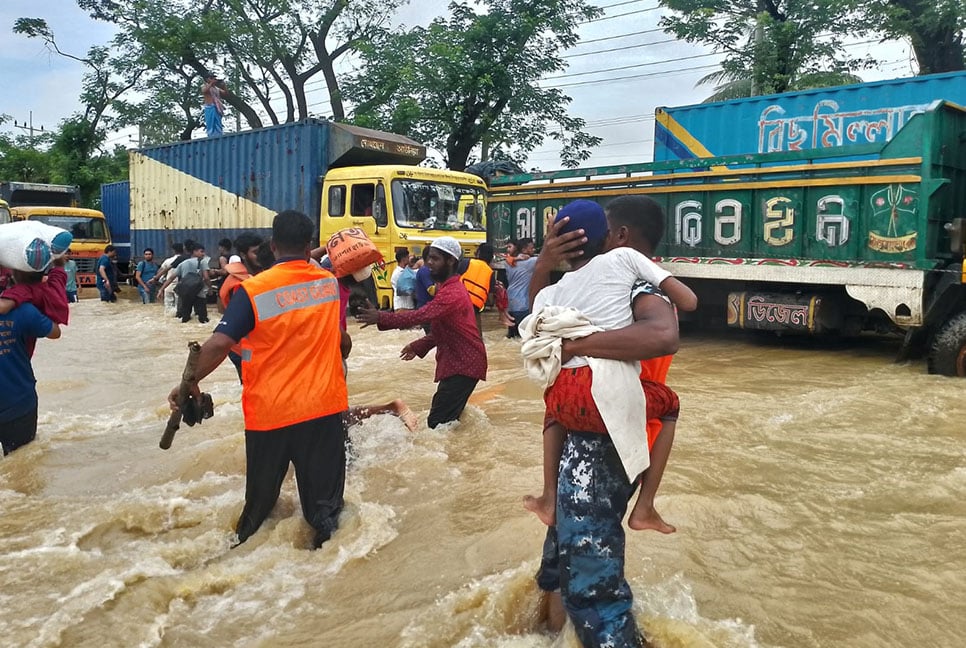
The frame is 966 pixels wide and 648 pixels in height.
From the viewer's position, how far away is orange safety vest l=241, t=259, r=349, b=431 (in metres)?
3.31

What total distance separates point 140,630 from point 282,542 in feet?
2.45

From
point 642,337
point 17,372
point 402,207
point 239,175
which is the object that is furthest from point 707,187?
point 239,175

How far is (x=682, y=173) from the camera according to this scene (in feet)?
31.4

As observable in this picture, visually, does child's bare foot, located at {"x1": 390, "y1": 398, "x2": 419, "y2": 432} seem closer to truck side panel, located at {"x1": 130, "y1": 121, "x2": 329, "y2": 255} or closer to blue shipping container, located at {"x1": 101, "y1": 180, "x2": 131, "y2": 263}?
truck side panel, located at {"x1": 130, "y1": 121, "x2": 329, "y2": 255}

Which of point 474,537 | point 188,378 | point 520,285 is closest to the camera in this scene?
point 188,378

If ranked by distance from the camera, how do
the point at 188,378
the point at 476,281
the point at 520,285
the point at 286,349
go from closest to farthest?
the point at 188,378 < the point at 286,349 < the point at 476,281 < the point at 520,285

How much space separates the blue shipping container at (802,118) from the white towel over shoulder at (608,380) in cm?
980

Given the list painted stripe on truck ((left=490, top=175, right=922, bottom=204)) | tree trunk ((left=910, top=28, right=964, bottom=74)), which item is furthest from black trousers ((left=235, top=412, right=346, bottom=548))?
tree trunk ((left=910, top=28, right=964, bottom=74))

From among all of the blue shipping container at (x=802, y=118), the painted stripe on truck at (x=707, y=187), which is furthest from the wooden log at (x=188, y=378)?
the blue shipping container at (x=802, y=118)

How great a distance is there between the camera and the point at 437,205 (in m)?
12.0

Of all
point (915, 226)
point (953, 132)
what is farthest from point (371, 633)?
point (953, 132)

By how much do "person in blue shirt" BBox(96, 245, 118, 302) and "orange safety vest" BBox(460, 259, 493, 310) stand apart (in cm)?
1482

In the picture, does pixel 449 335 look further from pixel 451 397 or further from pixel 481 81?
pixel 481 81

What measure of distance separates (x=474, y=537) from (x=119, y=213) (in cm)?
2266
